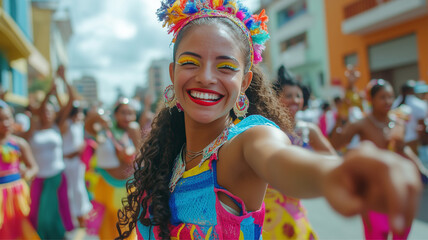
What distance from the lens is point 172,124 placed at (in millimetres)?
1944

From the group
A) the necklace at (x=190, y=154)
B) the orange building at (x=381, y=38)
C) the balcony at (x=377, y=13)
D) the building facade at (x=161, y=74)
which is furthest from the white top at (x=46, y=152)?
the balcony at (x=377, y=13)

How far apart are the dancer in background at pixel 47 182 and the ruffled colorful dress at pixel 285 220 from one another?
371 centimetres

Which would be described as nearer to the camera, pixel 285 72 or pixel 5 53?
pixel 285 72

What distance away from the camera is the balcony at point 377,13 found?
14.5 m

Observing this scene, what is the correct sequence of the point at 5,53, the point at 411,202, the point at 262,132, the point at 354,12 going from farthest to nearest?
the point at 354,12 < the point at 5,53 < the point at 262,132 < the point at 411,202

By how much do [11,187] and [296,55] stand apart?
2443 cm

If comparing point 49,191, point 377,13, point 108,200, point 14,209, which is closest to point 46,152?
point 49,191

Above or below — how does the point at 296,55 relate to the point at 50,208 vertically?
above

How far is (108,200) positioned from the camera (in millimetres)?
4566

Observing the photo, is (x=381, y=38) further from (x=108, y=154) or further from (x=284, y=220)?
(x=284, y=220)

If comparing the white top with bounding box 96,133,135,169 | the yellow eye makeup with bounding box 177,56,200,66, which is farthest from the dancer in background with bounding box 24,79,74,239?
the yellow eye makeup with bounding box 177,56,200,66

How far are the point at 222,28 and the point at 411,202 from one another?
1048 mm

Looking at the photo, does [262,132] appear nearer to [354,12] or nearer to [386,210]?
[386,210]

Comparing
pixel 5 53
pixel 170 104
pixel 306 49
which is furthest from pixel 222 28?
pixel 306 49
